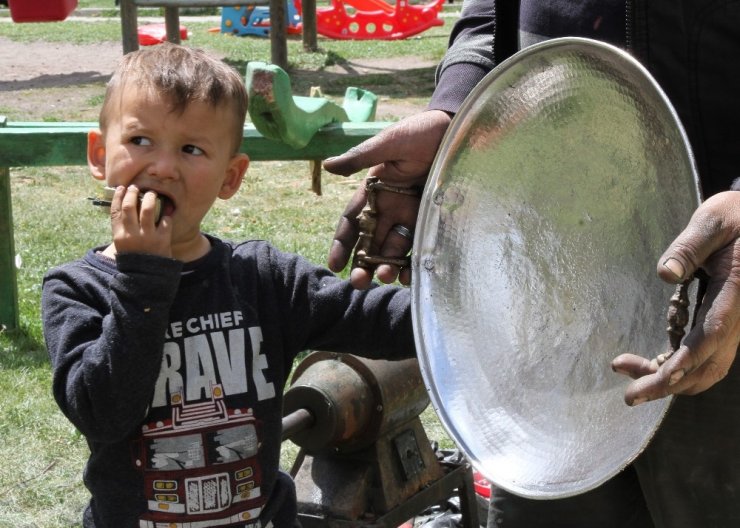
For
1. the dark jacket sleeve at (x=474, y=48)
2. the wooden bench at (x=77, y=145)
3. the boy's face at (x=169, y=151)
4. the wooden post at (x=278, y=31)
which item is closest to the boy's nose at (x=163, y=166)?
the boy's face at (x=169, y=151)

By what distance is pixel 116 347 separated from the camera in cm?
171

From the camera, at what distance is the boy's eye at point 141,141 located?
183cm

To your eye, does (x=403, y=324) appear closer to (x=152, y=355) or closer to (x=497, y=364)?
(x=497, y=364)

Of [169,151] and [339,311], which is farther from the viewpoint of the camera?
[339,311]

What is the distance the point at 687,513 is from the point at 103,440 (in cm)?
96

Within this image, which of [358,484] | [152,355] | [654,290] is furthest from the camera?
[358,484]

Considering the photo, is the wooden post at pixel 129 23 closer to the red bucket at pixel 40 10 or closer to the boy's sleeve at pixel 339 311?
the red bucket at pixel 40 10

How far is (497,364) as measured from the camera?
177 cm

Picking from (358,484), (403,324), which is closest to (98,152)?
(403,324)

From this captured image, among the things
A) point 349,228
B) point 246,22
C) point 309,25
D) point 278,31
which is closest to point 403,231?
point 349,228

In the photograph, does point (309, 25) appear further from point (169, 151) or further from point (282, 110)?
point (169, 151)

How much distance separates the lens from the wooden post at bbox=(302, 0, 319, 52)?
1290 cm

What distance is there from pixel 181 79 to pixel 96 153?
0.69ft

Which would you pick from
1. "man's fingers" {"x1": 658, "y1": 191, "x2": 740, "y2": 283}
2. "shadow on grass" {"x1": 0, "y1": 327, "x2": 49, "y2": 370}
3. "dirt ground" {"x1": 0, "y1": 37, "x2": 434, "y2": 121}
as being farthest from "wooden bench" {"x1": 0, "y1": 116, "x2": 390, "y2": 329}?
"dirt ground" {"x1": 0, "y1": 37, "x2": 434, "y2": 121}
